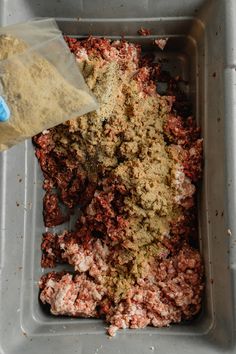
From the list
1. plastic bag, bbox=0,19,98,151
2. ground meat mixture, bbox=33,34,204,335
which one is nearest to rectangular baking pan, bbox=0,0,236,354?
ground meat mixture, bbox=33,34,204,335

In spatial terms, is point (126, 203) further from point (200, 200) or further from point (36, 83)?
point (36, 83)

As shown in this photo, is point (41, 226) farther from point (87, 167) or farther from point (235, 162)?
point (235, 162)

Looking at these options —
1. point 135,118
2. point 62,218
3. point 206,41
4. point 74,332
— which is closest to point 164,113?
point 135,118

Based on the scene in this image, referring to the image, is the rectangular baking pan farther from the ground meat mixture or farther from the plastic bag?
the plastic bag

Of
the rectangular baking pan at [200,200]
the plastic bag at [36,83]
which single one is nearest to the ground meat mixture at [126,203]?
the rectangular baking pan at [200,200]

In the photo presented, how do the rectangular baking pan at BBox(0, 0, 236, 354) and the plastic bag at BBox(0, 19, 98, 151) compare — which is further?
the rectangular baking pan at BBox(0, 0, 236, 354)
